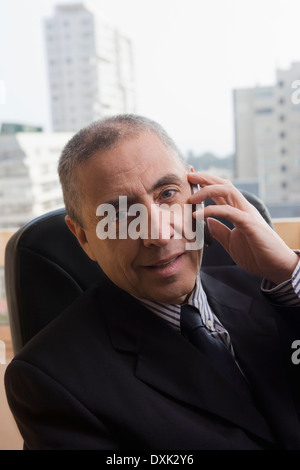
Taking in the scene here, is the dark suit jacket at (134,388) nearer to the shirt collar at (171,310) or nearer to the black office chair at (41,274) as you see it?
the shirt collar at (171,310)

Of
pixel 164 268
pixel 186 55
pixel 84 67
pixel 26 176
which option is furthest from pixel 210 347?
pixel 84 67

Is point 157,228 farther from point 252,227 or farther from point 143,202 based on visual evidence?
point 252,227

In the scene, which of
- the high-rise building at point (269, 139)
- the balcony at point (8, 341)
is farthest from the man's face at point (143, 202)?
the high-rise building at point (269, 139)

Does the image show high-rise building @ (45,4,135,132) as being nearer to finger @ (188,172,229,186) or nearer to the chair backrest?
the chair backrest

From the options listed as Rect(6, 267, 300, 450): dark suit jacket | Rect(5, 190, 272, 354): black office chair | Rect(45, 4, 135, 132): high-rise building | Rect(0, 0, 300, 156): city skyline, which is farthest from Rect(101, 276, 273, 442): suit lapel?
Rect(45, 4, 135, 132): high-rise building

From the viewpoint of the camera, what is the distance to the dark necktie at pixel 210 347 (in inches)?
39.6

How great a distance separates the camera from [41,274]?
1.20 m

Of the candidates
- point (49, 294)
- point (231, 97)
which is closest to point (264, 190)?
point (231, 97)

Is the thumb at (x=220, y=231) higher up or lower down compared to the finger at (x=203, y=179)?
lower down

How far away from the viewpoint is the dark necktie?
1.00 metres

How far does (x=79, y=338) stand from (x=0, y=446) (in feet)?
5.03

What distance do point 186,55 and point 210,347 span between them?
3264 millimetres

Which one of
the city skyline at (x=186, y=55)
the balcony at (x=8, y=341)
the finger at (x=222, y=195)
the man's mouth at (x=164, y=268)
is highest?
the city skyline at (x=186, y=55)
